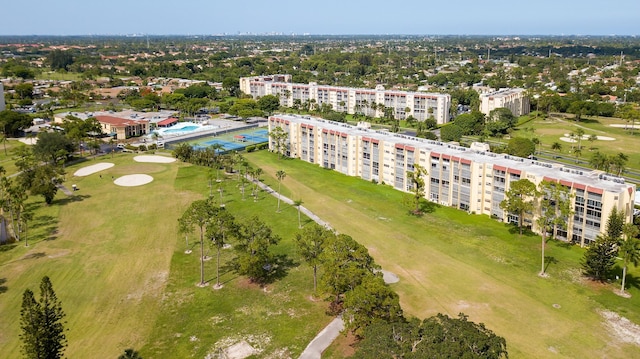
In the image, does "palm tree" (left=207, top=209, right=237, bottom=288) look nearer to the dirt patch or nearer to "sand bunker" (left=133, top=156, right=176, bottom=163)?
the dirt patch

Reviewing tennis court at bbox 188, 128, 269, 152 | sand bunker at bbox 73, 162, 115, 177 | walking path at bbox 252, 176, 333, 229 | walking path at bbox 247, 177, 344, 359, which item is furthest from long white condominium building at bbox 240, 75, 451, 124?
walking path at bbox 247, 177, 344, 359

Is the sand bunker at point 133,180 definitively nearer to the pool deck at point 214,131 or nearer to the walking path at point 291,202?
the walking path at point 291,202

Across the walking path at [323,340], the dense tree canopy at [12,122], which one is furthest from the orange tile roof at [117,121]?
the walking path at [323,340]

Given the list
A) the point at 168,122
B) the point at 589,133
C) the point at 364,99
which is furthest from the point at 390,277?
the point at 364,99

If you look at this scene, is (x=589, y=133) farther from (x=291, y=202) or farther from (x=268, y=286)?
→ (x=268, y=286)

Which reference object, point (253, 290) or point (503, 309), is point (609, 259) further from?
point (253, 290)

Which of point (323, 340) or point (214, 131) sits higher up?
point (214, 131)
